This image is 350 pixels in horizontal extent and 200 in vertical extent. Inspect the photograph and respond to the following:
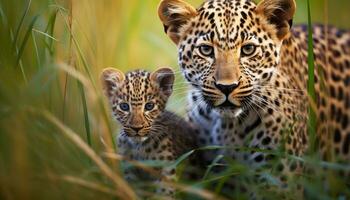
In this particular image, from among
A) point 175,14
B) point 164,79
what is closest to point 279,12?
point 175,14

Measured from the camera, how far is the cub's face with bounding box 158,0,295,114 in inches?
261

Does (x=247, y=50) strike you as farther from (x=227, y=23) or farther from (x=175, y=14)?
(x=175, y=14)

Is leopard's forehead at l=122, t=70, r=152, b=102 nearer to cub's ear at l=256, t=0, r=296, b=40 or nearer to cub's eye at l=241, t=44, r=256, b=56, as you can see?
cub's eye at l=241, t=44, r=256, b=56

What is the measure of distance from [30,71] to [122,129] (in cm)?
95

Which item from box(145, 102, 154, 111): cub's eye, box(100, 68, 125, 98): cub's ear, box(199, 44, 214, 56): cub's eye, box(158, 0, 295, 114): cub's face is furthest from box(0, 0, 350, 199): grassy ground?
box(199, 44, 214, 56): cub's eye

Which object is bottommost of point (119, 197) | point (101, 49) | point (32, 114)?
point (119, 197)

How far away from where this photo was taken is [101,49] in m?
7.32

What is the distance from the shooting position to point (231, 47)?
679 cm

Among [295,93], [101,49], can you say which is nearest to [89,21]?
[101,49]

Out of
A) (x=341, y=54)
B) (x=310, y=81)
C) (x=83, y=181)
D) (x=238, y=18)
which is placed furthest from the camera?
(x=341, y=54)

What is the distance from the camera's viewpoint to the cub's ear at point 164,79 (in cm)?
730

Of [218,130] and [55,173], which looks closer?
[55,173]

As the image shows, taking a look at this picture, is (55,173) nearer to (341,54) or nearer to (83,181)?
(83,181)

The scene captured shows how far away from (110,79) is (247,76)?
51.4 inches
